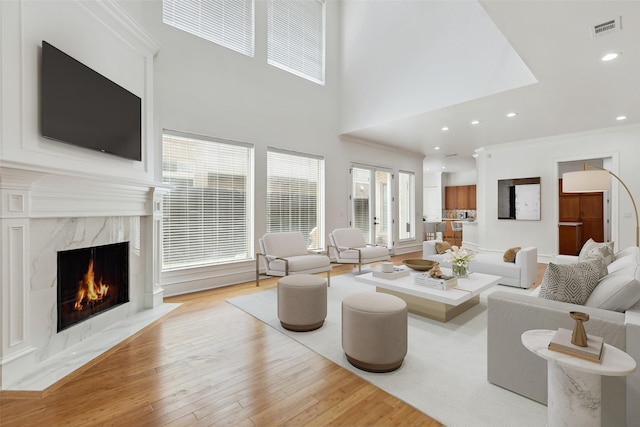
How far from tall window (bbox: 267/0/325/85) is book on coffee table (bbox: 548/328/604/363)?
5.81 m

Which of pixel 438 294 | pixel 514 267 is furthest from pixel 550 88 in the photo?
pixel 438 294

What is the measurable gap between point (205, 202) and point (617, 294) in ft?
15.4

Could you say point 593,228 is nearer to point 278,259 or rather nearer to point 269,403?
point 278,259

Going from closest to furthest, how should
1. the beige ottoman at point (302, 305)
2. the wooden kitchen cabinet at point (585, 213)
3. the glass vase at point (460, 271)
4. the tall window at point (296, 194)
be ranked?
the beige ottoman at point (302, 305) → the glass vase at point (460, 271) → the tall window at point (296, 194) → the wooden kitchen cabinet at point (585, 213)

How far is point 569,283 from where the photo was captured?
1.90m

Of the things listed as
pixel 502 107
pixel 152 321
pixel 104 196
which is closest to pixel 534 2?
pixel 502 107

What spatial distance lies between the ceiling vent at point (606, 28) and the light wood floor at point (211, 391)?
3457 millimetres

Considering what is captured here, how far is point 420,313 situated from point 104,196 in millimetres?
3642

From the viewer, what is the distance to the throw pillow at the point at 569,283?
6.20ft

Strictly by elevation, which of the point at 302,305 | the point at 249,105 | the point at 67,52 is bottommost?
the point at 302,305

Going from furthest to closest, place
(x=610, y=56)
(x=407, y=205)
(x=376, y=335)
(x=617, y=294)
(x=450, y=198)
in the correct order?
1. (x=450, y=198)
2. (x=407, y=205)
3. (x=610, y=56)
4. (x=376, y=335)
5. (x=617, y=294)

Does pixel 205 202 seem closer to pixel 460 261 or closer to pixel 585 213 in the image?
pixel 460 261

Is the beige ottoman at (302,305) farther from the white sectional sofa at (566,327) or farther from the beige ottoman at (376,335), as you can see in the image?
the white sectional sofa at (566,327)

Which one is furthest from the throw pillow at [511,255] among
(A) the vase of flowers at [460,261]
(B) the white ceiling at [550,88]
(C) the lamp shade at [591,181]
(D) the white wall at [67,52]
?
(D) the white wall at [67,52]
